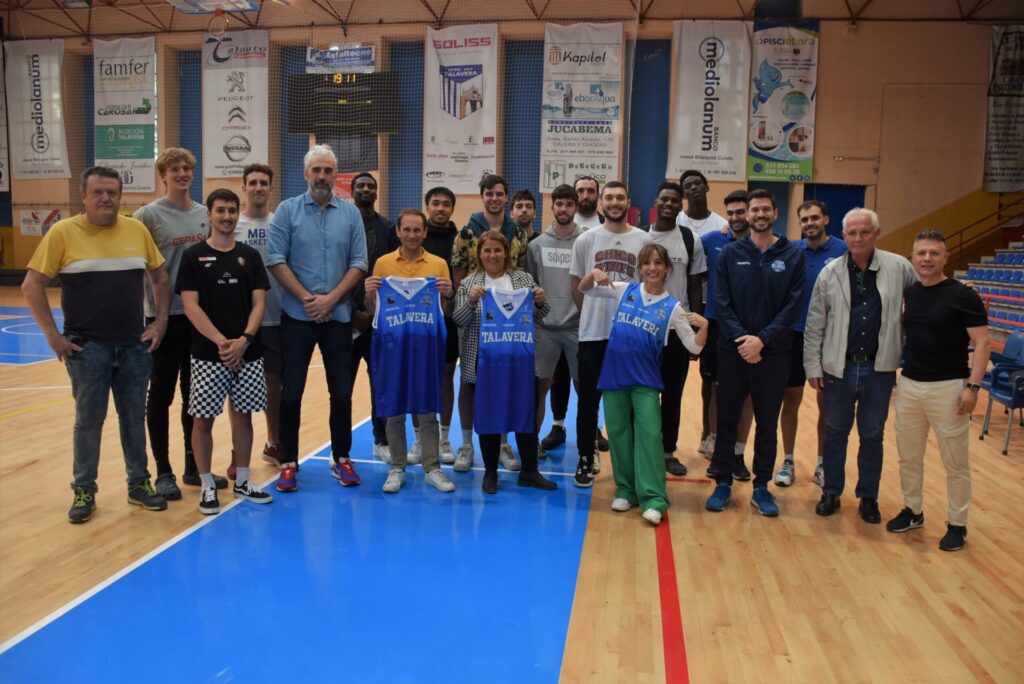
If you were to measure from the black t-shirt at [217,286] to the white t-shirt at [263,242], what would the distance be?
381mm

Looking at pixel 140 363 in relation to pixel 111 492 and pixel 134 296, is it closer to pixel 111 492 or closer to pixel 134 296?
pixel 134 296

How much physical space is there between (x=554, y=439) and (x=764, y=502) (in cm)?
183

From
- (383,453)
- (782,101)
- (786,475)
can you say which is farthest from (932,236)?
(782,101)

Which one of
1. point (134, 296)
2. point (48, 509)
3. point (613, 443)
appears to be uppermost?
point (134, 296)

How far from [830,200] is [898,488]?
38.4 ft

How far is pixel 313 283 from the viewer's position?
→ 456cm

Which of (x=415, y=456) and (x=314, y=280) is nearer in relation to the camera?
(x=314, y=280)

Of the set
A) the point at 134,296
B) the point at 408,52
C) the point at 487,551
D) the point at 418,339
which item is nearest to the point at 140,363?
the point at 134,296

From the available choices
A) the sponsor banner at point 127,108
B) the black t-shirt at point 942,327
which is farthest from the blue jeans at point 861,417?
the sponsor banner at point 127,108

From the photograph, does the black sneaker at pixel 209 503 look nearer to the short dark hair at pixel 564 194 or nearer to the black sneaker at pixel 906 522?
the short dark hair at pixel 564 194

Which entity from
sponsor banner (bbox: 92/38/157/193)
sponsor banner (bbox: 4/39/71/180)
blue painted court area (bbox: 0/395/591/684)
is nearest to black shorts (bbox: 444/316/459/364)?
blue painted court area (bbox: 0/395/591/684)

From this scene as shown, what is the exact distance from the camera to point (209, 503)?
4.20 meters

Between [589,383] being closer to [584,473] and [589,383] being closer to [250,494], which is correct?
[584,473]

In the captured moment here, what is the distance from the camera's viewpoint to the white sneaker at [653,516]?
4.18 metres
